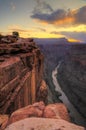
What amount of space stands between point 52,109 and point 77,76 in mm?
79916

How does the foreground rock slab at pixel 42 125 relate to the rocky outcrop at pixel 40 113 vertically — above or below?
above

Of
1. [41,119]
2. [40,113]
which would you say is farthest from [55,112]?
[41,119]

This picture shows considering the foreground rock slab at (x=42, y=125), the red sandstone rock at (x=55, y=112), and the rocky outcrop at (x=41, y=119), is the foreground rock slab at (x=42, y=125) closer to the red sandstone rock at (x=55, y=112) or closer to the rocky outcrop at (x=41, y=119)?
the rocky outcrop at (x=41, y=119)

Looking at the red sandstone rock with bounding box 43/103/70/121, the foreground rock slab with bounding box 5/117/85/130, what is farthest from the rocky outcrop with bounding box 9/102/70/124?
the foreground rock slab with bounding box 5/117/85/130

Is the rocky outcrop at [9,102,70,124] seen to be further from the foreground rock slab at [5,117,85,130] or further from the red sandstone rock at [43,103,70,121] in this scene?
the foreground rock slab at [5,117,85,130]

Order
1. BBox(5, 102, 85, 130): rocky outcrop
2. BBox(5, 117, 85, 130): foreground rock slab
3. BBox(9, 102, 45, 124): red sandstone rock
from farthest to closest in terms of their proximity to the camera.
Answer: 1. BBox(9, 102, 45, 124): red sandstone rock
2. BBox(5, 102, 85, 130): rocky outcrop
3. BBox(5, 117, 85, 130): foreground rock slab

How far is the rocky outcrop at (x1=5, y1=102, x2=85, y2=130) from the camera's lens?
8.43 meters

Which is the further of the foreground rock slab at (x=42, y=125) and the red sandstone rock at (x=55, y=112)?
the red sandstone rock at (x=55, y=112)

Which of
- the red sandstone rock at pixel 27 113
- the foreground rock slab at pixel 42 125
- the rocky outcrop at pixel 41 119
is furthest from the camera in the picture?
the red sandstone rock at pixel 27 113

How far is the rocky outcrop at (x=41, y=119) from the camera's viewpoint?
27.7ft

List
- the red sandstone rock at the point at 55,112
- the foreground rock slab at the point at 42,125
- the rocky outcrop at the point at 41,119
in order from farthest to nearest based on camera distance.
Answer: the red sandstone rock at the point at 55,112 → the rocky outcrop at the point at 41,119 → the foreground rock slab at the point at 42,125

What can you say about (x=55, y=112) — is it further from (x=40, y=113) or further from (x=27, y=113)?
(x=27, y=113)

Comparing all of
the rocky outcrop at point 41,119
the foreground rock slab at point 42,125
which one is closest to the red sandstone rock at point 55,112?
the rocky outcrop at point 41,119

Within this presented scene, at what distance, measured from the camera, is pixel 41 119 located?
920 cm
